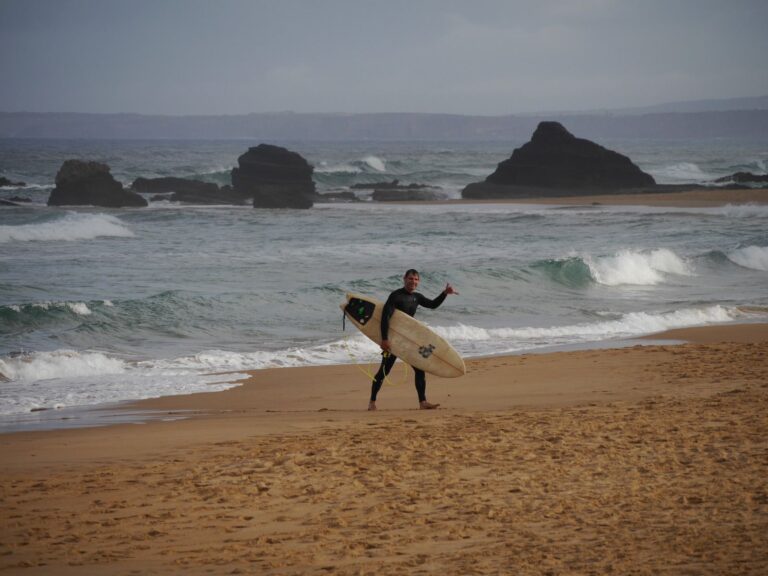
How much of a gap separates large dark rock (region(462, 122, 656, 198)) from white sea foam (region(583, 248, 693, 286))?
28862 millimetres

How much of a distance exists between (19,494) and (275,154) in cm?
4287

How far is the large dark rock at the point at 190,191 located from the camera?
44062 mm

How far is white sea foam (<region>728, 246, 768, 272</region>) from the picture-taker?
22.5 m

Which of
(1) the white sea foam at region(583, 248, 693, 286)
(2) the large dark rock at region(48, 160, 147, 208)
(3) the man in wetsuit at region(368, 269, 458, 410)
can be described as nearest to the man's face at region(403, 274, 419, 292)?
(3) the man in wetsuit at region(368, 269, 458, 410)

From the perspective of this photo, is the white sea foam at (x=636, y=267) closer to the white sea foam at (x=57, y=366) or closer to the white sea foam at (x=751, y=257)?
the white sea foam at (x=751, y=257)

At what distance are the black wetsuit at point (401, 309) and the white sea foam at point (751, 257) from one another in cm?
1596

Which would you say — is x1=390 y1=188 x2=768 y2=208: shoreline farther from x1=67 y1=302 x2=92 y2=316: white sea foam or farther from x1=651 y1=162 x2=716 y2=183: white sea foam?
x1=67 y1=302 x2=92 y2=316: white sea foam

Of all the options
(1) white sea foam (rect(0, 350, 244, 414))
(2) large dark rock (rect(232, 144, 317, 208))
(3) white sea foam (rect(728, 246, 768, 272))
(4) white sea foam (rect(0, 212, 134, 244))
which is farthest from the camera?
(2) large dark rock (rect(232, 144, 317, 208))

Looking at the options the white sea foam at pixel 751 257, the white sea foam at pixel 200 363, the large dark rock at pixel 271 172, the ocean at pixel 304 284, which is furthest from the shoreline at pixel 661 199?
the white sea foam at pixel 200 363

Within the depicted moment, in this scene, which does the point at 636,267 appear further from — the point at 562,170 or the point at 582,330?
the point at 562,170

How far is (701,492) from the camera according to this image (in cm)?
529

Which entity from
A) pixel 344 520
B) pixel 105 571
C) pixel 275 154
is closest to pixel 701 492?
pixel 344 520

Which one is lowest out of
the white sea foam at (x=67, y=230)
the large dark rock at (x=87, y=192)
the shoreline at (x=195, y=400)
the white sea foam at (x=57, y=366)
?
the white sea foam at (x=57, y=366)

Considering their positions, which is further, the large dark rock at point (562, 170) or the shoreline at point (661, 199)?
the large dark rock at point (562, 170)
